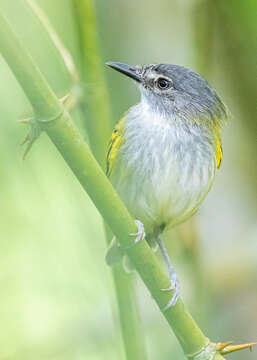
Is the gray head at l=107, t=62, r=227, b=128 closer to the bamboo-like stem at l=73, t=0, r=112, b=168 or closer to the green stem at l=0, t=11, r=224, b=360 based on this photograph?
the bamboo-like stem at l=73, t=0, r=112, b=168

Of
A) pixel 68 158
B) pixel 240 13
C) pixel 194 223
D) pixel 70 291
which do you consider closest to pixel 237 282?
pixel 194 223

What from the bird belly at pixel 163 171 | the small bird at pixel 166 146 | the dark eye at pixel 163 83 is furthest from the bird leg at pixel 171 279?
the dark eye at pixel 163 83

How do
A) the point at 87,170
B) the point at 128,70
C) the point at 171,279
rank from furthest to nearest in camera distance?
the point at 171,279 < the point at 128,70 < the point at 87,170

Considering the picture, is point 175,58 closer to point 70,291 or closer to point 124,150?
point 124,150

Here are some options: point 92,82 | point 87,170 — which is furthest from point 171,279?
point 87,170

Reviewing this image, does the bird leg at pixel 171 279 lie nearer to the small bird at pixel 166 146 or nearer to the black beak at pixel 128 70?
the small bird at pixel 166 146

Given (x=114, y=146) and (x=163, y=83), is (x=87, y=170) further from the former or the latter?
(x=163, y=83)
